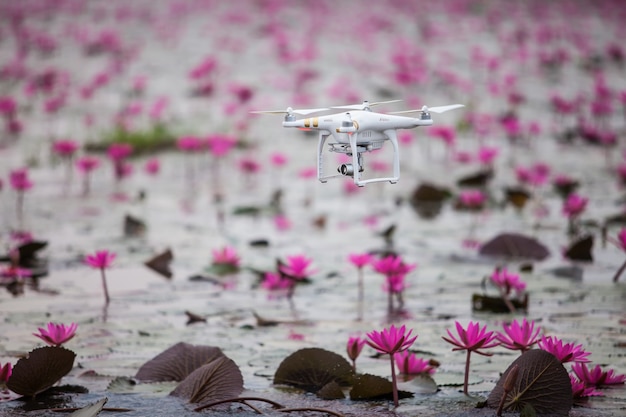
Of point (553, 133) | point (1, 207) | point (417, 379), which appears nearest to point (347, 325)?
point (417, 379)

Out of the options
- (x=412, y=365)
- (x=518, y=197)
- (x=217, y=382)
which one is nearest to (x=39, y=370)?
(x=217, y=382)

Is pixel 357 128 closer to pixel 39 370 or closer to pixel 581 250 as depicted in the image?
pixel 39 370

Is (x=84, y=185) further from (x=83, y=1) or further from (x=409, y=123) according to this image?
(x=83, y=1)

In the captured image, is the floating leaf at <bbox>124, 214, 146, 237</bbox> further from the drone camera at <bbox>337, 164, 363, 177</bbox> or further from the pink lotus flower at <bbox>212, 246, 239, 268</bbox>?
the drone camera at <bbox>337, 164, 363, 177</bbox>

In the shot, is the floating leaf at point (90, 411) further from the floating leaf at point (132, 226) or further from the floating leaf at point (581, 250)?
the floating leaf at point (132, 226)

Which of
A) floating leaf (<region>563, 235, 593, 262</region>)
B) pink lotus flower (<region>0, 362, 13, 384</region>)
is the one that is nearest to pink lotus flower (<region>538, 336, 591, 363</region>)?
pink lotus flower (<region>0, 362, 13, 384</region>)
